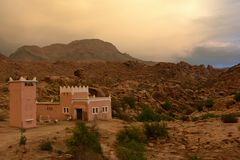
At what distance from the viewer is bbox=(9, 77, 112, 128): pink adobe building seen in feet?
98.3

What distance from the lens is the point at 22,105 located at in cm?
2978

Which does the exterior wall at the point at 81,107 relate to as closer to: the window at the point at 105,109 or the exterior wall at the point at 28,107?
the window at the point at 105,109

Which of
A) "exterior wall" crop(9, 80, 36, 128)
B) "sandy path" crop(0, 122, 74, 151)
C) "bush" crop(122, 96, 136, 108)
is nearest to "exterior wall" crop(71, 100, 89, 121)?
"exterior wall" crop(9, 80, 36, 128)

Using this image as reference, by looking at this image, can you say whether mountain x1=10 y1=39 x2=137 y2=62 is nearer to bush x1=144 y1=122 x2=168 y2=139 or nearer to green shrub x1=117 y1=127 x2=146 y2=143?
bush x1=144 y1=122 x2=168 y2=139

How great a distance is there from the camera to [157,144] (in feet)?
85.3

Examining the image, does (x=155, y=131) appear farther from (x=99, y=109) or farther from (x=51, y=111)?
(x=51, y=111)

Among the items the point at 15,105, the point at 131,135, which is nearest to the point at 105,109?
the point at 15,105

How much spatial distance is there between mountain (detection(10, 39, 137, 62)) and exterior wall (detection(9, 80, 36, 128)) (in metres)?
100.0

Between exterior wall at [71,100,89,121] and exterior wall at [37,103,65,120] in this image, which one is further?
exterior wall at [37,103,65,120]

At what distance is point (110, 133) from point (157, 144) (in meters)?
3.38

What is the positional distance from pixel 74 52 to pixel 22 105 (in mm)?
118338

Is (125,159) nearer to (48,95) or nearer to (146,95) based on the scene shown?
(48,95)

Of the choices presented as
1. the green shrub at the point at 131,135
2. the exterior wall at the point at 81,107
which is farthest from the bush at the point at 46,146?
the exterior wall at the point at 81,107

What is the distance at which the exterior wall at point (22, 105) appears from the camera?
2975 centimetres
